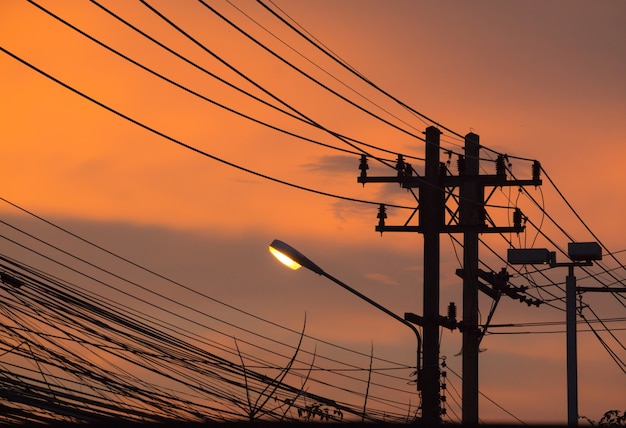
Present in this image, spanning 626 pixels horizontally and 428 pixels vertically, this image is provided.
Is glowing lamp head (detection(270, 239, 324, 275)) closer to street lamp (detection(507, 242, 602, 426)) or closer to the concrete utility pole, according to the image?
the concrete utility pole

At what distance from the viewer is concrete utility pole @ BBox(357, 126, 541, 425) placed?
27.5 meters

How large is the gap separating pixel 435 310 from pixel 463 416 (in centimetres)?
677

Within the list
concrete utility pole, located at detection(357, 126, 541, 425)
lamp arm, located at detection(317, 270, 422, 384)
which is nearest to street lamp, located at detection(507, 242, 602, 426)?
concrete utility pole, located at detection(357, 126, 541, 425)

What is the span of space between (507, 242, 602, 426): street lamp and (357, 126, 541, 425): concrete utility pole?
1.26m

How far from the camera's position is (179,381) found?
21.1 m

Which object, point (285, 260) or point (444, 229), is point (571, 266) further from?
point (285, 260)

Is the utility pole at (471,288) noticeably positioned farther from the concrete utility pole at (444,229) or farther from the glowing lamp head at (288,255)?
the glowing lamp head at (288,255)

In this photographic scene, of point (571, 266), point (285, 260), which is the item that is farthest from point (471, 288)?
point (285, 260)

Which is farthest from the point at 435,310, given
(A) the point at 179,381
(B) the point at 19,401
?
(B) the point at 19,401

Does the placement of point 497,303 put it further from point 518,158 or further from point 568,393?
point 518,158

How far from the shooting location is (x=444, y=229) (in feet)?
95.3

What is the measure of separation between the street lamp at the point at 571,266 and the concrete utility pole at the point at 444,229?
1.26 metres

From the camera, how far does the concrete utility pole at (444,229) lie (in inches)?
1082

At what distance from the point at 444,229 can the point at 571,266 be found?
8.96m
